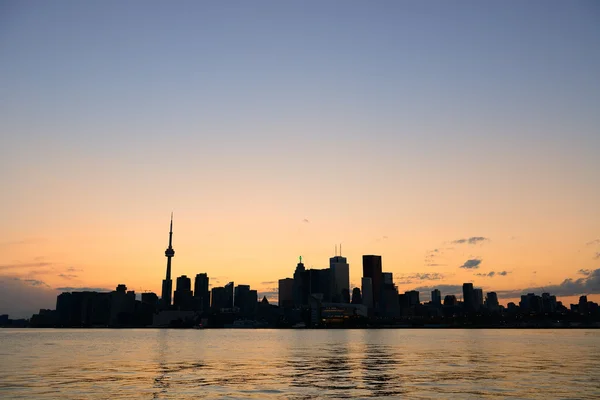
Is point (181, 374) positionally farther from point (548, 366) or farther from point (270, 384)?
point (548, 366)

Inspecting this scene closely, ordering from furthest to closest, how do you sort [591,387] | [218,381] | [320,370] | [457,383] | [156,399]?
1. [320,370]
2. [218,381]
3. [457,383]
4. [591,387]
5. [156,399]

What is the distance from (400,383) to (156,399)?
29466mm

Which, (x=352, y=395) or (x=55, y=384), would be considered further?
(x=55, y=384)

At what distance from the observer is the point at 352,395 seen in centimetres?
5559

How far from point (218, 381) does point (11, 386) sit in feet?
79.7

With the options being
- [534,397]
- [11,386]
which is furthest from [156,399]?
[534,397]

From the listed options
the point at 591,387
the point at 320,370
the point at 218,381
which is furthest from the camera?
the point at 320,370

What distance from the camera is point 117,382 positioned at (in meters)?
67.8

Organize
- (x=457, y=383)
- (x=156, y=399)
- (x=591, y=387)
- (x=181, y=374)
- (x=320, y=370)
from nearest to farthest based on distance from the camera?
1. (x=156, y=399)
2. (x=591, y=387)
3. (x=457, y=383)
4. (x=181, y=374)
5. (x=320, y=370)

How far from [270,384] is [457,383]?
74.4ft

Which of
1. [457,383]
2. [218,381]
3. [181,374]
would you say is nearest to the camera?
[457,383]

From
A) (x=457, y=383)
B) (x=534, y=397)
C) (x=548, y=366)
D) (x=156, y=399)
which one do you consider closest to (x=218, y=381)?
(x=156, y=399)

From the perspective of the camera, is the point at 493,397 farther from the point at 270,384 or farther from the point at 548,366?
the point at 548,366

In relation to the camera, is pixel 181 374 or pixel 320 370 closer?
pixel 181 374
